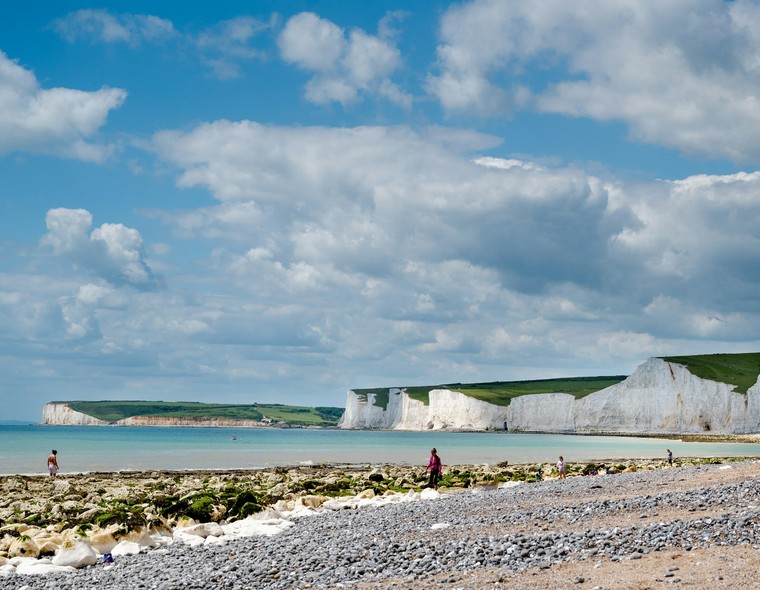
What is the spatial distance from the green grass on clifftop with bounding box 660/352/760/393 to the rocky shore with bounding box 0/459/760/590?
97834 mm

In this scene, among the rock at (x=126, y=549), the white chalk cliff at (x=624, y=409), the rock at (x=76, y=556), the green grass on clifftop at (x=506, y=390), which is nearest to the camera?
the rock at (x=76, y=556)

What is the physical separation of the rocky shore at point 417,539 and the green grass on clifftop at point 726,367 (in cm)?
9783

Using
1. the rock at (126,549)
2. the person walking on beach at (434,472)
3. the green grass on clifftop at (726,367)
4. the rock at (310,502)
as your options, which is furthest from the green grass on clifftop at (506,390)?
the rock at (126,549)

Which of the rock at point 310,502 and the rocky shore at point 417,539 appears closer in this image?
the rocky shore at point 417,539

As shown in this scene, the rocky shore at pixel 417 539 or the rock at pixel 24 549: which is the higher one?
the rocky shore at pixel 417 539

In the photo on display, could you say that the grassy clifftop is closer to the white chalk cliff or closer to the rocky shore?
the white chalk cliff

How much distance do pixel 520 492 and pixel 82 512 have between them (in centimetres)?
1171

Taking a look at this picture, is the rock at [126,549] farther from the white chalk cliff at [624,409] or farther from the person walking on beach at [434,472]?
the white chalk cliff at [624,409]

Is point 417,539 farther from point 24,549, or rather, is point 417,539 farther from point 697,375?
point 697,375

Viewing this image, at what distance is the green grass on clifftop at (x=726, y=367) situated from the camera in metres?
111

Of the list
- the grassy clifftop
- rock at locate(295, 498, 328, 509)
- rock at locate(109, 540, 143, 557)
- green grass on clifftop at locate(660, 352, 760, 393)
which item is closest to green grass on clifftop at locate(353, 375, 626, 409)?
the grassy clifftop

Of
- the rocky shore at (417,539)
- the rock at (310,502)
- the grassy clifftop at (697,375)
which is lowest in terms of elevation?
the rock at (310,502)

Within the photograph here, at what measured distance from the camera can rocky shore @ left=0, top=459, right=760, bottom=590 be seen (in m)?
9.99

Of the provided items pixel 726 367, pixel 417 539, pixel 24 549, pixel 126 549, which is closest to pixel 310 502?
pixel 126 549
